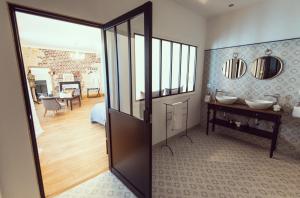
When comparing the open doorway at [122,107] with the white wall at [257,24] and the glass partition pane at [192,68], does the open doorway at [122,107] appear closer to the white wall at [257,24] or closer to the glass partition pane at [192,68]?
the glass partition pane at [192,68]

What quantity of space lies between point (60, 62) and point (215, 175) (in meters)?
8.02

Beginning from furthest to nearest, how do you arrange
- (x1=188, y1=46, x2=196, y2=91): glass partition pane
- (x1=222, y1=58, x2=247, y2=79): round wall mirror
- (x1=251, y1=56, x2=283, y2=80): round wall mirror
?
(x1=188, y1=46, x2=196, y2=91): glass partition pane
(x1=222, y1=58, x2=247, y2=79): round wall mirror
(x1=251, y1=56, x2=283, y2=80): round wall mirror

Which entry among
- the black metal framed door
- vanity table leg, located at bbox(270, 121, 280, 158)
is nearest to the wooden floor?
the black metal framed door

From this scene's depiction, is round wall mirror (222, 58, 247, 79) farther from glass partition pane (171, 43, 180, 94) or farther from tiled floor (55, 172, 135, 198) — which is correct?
tiled floor (55, 172, 135, 198)

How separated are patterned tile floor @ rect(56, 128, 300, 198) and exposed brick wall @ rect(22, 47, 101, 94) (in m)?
6.79

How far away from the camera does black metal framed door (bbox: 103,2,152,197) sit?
5.16 ft

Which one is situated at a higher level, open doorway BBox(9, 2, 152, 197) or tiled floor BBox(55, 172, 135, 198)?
open doorway BBox(9, 2, 152, 197)

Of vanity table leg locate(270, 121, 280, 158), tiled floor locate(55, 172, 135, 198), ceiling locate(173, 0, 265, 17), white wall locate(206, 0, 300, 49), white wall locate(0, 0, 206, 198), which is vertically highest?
ceiling locate(173, 0, 265, 17)

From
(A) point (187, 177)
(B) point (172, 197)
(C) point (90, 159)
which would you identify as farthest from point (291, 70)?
(C) point (90, 159)

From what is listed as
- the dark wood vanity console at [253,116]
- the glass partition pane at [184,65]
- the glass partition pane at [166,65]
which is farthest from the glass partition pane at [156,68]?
the dark wood vanity console at [253,116]

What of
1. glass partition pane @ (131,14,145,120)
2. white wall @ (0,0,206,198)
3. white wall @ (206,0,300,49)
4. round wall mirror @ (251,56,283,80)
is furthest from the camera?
round wall mirror @ (251,56,283,80)

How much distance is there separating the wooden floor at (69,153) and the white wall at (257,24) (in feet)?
11.6

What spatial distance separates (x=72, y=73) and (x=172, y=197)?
7881 millimetres

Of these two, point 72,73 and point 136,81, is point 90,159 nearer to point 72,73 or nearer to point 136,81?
point 136,81
